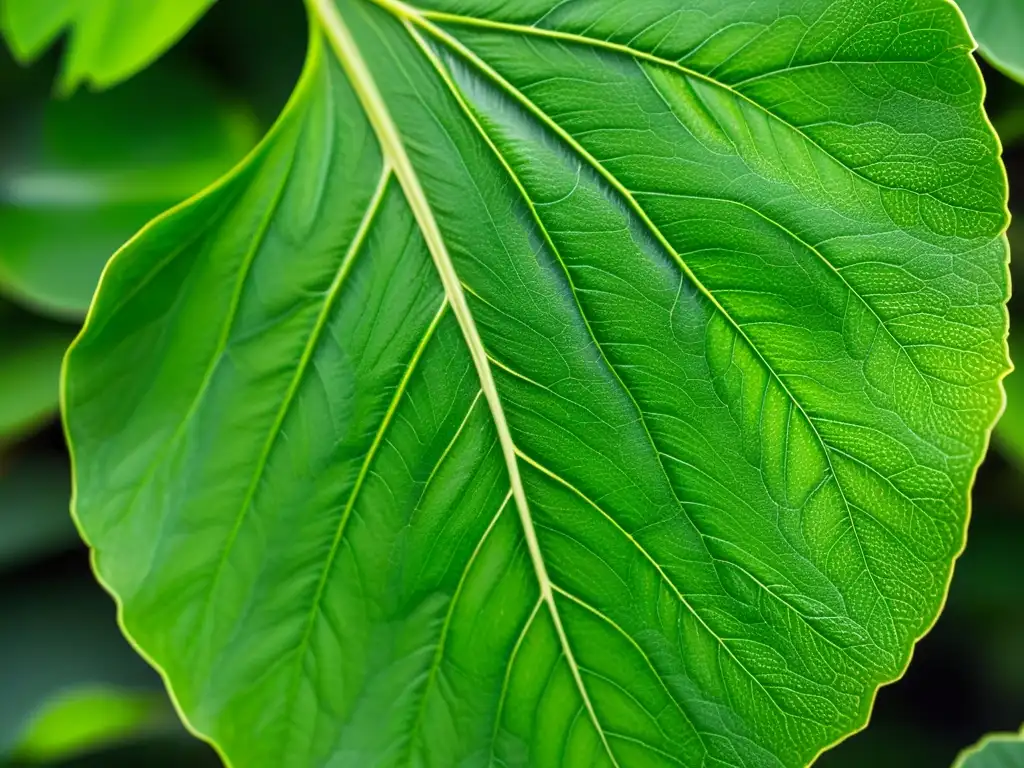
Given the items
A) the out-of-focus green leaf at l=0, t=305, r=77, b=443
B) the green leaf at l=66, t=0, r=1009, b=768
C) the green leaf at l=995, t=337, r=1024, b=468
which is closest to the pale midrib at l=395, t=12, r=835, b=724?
the green leaf at l=66, t=0, r=1009, b=768

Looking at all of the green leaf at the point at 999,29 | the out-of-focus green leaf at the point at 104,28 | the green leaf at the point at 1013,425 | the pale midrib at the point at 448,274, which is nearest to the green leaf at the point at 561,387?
the pale midrib at the point at 448,274

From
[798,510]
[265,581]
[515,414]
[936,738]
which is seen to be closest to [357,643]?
[265,581]

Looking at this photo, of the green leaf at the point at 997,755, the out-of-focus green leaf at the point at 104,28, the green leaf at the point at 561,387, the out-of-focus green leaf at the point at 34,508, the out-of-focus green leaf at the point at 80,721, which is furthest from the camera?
the out-of-focus green leaf at the point at 34,508

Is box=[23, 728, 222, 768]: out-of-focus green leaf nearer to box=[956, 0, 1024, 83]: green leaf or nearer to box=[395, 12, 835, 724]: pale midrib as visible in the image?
box=[395, 12, 835, 724]: pale midrib

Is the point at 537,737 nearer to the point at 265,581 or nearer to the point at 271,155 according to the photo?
the point at 265,581

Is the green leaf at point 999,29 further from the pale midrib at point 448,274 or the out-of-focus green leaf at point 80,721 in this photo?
the out-of-focus green leaf at point 80,721

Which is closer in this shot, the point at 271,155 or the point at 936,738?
the point at 271,155
